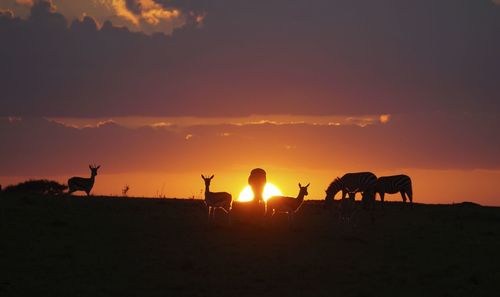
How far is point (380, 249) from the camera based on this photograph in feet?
91.2

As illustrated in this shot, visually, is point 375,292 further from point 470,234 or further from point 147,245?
point 470,234

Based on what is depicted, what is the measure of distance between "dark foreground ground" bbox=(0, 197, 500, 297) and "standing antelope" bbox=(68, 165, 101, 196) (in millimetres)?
3419

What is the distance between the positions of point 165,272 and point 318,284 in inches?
191

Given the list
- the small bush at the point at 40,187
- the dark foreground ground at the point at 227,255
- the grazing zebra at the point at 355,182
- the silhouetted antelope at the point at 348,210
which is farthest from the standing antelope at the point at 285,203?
the small bush at the point at 40,187

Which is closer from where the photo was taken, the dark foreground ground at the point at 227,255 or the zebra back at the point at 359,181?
the dark foreground ground at the point at 227,255

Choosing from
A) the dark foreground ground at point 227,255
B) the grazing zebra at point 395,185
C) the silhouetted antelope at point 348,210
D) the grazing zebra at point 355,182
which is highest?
the grazing zebra at point 395,185

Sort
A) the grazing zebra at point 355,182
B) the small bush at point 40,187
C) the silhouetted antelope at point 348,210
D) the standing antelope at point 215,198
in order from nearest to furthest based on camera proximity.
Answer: the standing antelope at point 215,198
the silhouetted antelope at point 348,210
the grazing zebra at point 355,182
the small bush at point 40,187

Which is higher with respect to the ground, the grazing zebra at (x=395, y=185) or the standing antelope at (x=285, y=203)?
the grazing zebra at (x=395, y=185)

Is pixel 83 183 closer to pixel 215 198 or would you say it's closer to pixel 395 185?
pixel 215 198

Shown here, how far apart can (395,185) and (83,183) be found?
58.0ft

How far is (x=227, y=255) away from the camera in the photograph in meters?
26.0

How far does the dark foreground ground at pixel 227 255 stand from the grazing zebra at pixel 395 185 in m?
6.23

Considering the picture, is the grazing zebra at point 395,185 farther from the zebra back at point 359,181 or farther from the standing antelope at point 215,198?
the standing antelope at point 215,198

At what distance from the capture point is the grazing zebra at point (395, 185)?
4288 centimetres
